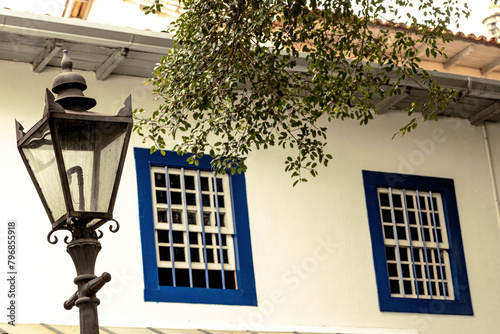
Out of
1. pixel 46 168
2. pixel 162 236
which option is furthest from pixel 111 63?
pixel 46 168

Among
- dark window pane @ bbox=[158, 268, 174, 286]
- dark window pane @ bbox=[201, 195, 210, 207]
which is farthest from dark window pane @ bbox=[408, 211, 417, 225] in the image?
dark window pane @ bbox=[158, 268, 174, 286]

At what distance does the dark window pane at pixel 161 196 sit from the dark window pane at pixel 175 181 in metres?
0.14

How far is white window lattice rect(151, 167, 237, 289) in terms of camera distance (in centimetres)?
968

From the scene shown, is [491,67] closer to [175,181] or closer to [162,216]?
[175,181]

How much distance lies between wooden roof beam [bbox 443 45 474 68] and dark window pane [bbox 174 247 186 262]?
4.36 metres

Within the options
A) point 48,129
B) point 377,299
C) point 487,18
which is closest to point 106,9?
point 377,299

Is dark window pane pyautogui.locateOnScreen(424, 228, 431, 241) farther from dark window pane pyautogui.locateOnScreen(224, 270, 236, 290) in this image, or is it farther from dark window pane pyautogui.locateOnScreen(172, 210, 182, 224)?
dark window pane pyautogui.locateOnScreen(172, 210, 182, 224)

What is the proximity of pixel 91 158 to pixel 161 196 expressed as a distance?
215 inches

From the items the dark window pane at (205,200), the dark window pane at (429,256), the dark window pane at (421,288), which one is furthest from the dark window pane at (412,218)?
the dark window pane at (205,200)

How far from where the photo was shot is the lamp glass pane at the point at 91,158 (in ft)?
14.3

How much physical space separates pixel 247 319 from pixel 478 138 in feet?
14.7

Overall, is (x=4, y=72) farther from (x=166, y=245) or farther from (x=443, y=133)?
(x=443, y=133)

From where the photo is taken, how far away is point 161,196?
9.88 meters

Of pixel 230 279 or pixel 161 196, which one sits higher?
pixel 161 196
